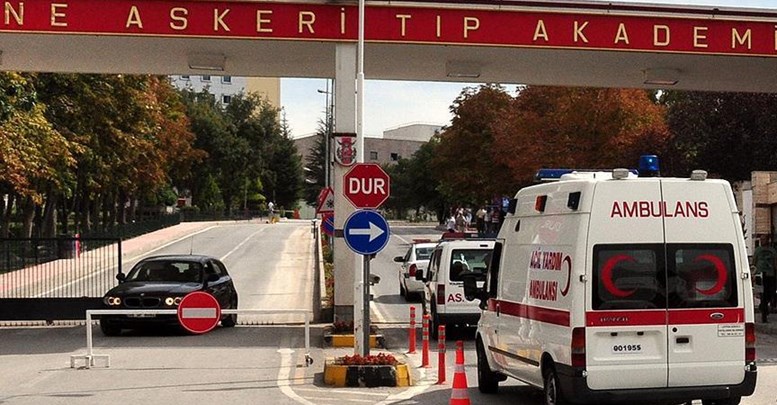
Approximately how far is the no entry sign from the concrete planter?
2.11 metres

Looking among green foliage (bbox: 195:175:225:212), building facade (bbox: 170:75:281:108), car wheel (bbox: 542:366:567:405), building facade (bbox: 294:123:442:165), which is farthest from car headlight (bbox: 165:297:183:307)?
building facade (bbox: 294:123:442:165)

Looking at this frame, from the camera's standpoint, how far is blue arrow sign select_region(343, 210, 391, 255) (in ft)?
45.7

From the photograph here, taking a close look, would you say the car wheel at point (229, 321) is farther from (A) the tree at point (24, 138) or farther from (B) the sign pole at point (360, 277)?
(A) the tree at point (24, 138)

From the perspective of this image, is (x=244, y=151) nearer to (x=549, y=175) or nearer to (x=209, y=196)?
(x=209, y=196)

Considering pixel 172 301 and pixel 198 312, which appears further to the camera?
pixel 172 301

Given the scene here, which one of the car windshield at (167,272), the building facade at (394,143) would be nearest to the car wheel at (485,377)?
the car windshield at (167,272)

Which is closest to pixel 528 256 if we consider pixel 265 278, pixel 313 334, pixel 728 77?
pixel 313 334

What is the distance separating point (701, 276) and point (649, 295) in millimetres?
526

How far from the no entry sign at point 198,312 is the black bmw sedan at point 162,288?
399 cm

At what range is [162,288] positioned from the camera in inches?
771

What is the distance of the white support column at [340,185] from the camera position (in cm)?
1948

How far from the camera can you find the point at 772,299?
23656mm

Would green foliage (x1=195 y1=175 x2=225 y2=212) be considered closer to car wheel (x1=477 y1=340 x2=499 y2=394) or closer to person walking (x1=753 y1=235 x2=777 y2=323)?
person walking (x1=753 y1=235 x2=777 y2=323)

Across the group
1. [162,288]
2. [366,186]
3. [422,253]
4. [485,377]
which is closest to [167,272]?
[162,288]
